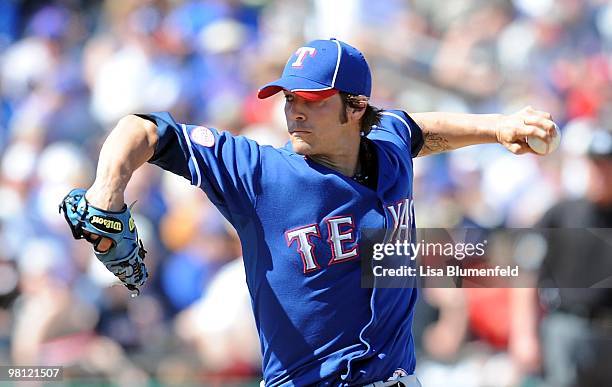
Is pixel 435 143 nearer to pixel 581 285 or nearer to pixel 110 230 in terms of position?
pixel 110 230

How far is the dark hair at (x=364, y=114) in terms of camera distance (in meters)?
3.71

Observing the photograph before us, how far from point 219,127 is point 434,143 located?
12.5 feet

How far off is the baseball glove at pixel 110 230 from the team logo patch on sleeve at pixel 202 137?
44cm

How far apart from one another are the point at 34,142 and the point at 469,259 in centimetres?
420

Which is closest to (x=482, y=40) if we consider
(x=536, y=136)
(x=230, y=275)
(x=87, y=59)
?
(x=230, y=275)

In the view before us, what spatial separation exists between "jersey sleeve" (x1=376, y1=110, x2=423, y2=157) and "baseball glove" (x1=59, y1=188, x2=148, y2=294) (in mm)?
1276

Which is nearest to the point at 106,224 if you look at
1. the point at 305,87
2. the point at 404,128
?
the point at 305,87

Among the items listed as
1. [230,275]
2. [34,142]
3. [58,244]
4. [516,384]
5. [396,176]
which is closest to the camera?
[396,176]

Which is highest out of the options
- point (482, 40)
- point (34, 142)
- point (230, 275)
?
point (482, 40)

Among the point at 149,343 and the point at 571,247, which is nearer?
the point at 571,247

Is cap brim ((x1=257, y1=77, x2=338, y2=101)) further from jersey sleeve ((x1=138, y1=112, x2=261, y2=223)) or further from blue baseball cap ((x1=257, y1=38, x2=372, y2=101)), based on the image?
jersey sleeve ((x1=138, y1=112, x2=261, y2=223))

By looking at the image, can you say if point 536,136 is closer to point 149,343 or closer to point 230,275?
point 230,275

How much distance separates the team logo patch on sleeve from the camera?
347cm

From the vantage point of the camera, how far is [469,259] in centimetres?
604
